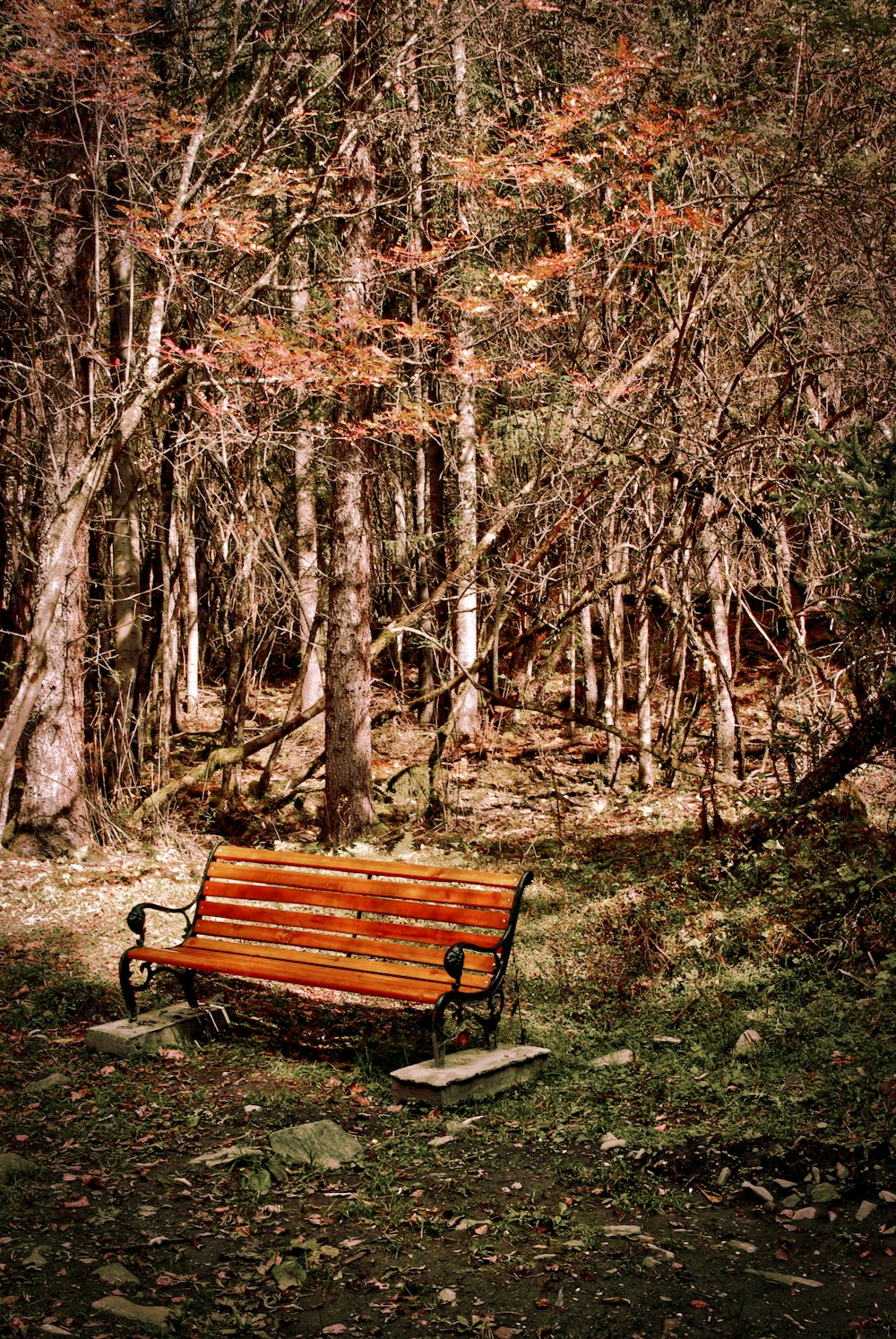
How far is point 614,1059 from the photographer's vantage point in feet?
17.3

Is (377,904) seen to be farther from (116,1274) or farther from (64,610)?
(64,610)

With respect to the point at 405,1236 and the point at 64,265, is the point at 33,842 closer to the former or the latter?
the point at 64,265

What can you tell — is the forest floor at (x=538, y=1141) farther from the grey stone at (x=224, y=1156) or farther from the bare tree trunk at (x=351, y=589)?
the bare tree trunk at (x=351, y=589)

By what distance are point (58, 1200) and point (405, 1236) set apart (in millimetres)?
1328

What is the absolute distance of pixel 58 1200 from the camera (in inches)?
150

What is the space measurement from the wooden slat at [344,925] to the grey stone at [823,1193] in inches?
69.3

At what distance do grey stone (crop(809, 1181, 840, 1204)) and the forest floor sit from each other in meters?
0.03

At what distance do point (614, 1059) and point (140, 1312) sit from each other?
2.86 meters

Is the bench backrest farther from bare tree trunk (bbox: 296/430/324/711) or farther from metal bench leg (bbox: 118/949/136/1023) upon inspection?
bare tree trunk (bbox: 296/430/324/711)

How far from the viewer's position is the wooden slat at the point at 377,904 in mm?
5191

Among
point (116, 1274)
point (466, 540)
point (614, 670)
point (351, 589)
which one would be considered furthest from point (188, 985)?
point (466, 540)

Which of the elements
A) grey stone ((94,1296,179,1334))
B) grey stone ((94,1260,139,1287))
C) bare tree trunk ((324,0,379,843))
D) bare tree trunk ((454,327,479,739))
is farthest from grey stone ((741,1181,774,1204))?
bare tree trunk ((454,327,479,739))

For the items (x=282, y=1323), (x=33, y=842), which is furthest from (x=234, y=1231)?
(x=33, y=842)

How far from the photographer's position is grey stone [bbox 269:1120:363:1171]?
4.21 m
